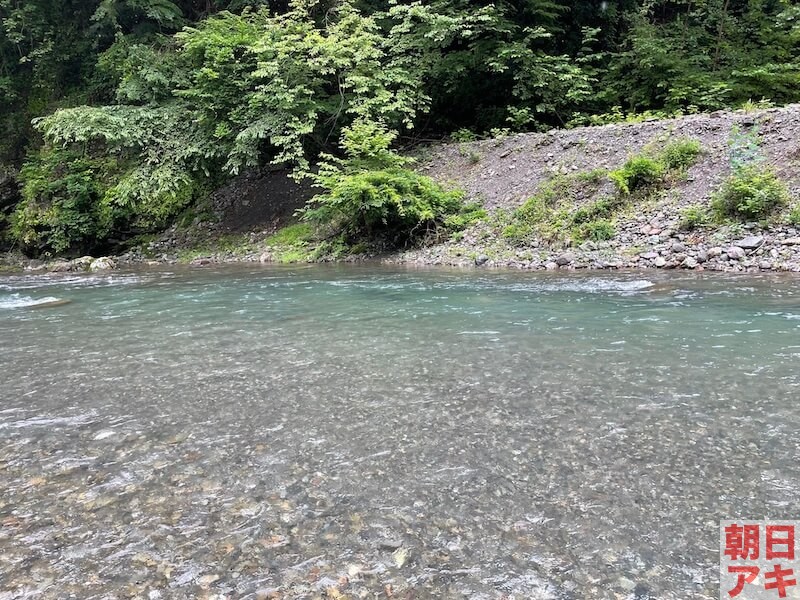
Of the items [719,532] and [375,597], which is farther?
[719,532]

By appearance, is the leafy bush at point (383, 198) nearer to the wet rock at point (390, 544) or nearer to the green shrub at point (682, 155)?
the green shrub at point (682, 155)

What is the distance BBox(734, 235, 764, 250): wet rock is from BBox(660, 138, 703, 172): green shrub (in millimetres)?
2752

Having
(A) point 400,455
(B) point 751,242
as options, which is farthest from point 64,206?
(B) point 751,242

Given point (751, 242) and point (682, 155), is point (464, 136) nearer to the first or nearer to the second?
point (682, 155)

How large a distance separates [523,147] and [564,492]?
14.6m

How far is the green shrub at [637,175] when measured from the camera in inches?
500

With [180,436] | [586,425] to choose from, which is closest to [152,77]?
[180,436]

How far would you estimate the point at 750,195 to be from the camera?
1095 centimetres

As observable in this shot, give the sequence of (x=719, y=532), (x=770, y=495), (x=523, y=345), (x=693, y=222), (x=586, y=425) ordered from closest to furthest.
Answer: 1. (x=719, y=532)
2. (x=770, y=495)
3. (x=586, y=425)
4. (x=523, y=345)
5. (x=693, y=222)

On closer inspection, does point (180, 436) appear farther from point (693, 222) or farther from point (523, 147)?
point (523, 147)

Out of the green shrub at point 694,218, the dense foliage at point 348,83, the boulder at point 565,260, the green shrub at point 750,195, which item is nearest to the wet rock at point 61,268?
the dense foliage at point 348,83

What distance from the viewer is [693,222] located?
11.4m

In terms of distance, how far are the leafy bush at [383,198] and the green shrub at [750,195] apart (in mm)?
5520

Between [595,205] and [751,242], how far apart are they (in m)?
3.32
